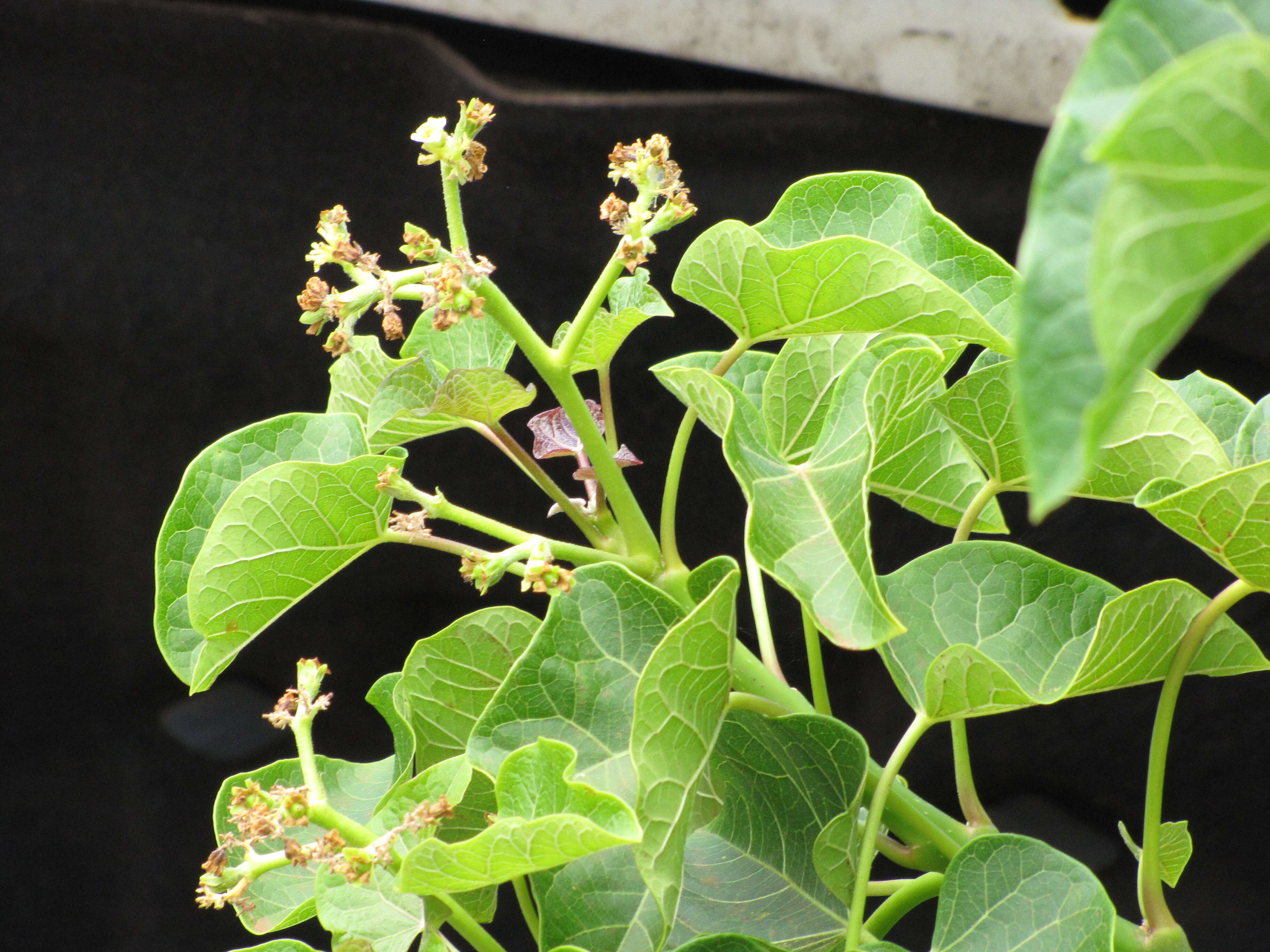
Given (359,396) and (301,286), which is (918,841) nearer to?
(359,396)

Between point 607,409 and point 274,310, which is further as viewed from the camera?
point 274,310

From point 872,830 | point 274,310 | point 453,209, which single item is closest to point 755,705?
point 872,830

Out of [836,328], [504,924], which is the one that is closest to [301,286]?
[504,924]

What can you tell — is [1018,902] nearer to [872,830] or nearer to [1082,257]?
[872,830]

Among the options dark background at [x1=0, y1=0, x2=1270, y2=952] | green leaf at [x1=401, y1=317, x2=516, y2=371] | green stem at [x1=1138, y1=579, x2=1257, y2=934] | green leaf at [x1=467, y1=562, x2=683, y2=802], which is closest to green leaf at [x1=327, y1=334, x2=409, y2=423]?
green leaf at [x1=401, y1=317, x2=516, y2=371]

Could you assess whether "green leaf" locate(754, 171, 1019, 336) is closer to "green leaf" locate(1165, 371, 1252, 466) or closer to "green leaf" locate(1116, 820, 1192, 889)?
"green leaf" locate(1165, 371, 1252, 466)

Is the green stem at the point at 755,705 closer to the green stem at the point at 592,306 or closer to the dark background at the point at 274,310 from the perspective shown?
the green stem at the point at 592,306

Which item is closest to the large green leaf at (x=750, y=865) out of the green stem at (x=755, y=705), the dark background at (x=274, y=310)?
the green stem at (x=755, y=705)
